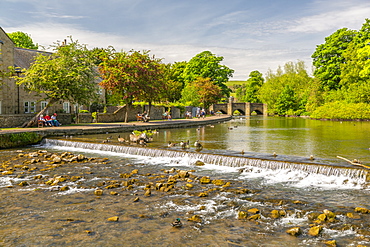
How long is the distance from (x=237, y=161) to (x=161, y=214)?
7034 mm

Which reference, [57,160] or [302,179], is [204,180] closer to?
[302,179]

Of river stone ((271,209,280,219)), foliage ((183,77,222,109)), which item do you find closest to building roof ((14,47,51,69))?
foliage ((183,77,222,109))

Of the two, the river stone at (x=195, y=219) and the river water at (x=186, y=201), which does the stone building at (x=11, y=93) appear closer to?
the river water at (x=186, y=201)

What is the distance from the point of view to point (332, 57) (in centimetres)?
7100

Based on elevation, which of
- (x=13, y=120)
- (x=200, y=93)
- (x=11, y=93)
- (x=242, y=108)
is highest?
(x=200, y=93)

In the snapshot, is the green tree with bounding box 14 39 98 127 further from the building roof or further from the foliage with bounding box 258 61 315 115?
the foliage with bounding box 258 61 315 115

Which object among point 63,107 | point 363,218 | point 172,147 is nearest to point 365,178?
point 363,218

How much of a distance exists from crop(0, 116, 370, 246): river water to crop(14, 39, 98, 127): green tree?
14.7 m

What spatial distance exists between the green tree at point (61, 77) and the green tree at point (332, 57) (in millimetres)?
56930

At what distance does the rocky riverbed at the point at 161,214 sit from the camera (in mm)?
7344

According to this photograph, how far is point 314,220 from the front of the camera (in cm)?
839

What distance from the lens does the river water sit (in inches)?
294

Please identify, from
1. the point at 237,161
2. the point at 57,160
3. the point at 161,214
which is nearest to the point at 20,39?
the point at 57,160

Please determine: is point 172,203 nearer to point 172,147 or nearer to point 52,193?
point 52,193
